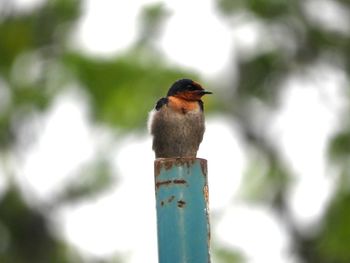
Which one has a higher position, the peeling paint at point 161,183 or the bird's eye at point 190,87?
the bird's eye at point 190,87

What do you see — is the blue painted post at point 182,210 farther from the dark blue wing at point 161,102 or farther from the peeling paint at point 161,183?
the dark blue wing at point 161,102

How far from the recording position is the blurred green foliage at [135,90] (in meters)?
16.0

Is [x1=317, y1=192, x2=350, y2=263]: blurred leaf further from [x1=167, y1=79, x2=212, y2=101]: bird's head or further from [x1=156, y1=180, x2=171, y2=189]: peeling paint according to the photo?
[x1=156, y1=180, x2=171, y2=189]: peeling paint

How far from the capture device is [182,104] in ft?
25.2

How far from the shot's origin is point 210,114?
17.1m

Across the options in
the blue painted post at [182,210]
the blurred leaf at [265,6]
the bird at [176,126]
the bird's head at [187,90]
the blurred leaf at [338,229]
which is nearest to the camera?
the blue painted post at [182,210]

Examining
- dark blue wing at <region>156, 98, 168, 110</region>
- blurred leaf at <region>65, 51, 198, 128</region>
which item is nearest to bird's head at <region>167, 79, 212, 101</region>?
dark blue wing at <region>156, 98, 168, 110</region>

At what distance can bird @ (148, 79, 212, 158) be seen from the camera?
7453 millimetres

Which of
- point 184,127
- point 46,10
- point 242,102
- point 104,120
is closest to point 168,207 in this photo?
point 184,127

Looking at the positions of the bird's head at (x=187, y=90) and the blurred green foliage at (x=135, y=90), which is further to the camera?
the blurred green foliage at (x=135, y=90)

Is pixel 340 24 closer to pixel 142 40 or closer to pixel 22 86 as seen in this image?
pixel 142 40

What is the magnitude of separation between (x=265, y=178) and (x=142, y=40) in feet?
8.90

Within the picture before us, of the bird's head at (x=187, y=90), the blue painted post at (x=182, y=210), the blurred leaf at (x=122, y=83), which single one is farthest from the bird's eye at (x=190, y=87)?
the blurred leaf at (x=122, y=83)

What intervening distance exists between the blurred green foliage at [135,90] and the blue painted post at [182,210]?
8.63m
